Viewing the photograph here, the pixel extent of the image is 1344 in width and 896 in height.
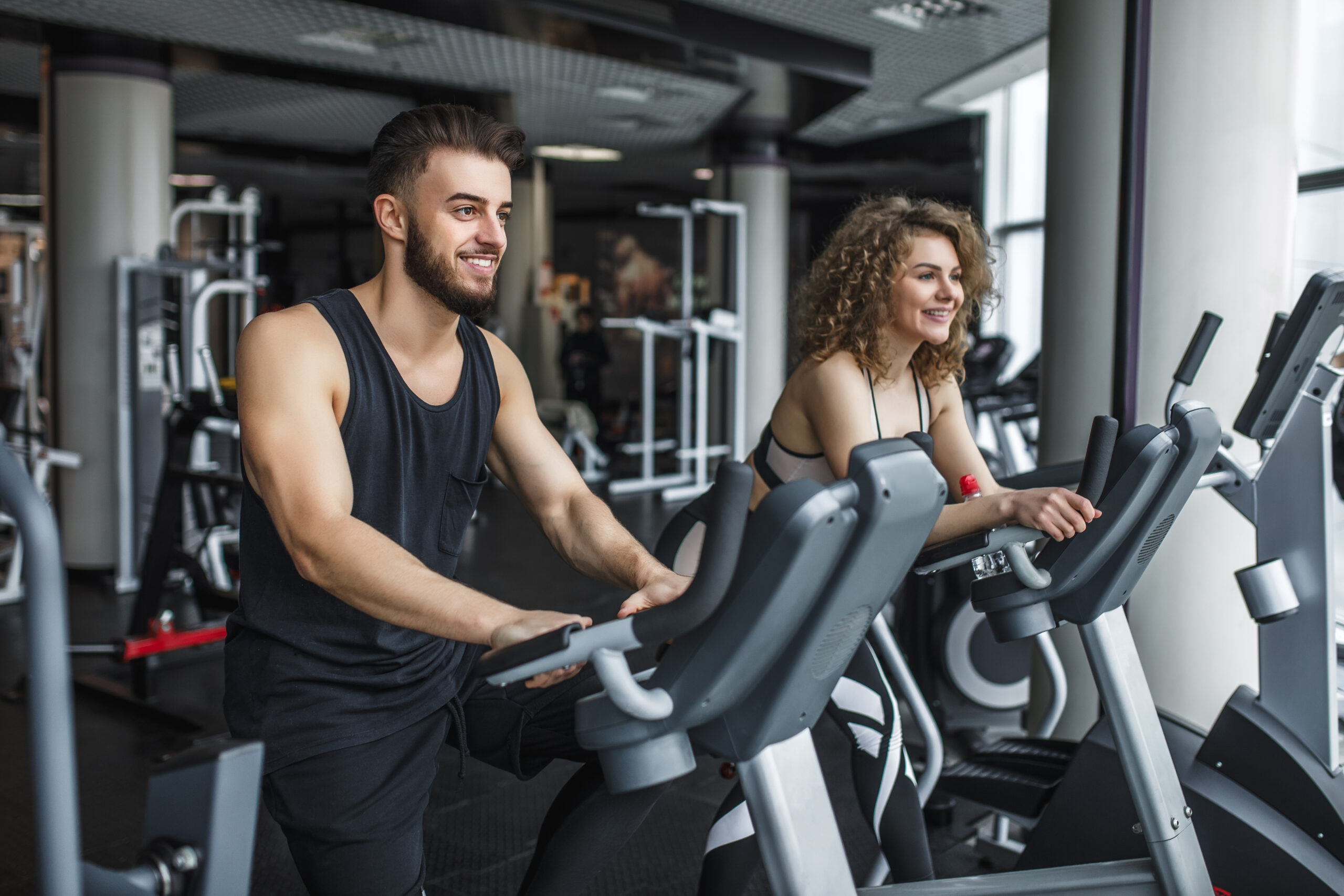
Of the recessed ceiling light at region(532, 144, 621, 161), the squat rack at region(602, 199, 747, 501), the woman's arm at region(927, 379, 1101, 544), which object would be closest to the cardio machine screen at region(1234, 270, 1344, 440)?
the woman's arm at region(927, 379, 1101, 544)

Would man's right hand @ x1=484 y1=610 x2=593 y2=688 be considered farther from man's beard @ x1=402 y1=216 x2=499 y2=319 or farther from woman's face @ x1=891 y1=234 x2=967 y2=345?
woman's face @ x1=891 y1=234 x2=967 y2=345

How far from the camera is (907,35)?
5973 mm

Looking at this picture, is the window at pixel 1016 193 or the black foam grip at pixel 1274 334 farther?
the window at pixel 1016 193

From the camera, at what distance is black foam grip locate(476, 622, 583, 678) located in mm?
906

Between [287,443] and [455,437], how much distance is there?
0.29m

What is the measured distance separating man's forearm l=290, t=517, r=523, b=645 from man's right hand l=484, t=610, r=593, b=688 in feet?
0.08

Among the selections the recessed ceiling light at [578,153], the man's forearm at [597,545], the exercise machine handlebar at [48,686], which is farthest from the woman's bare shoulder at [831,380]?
the recessed ceiling light at [578,153]

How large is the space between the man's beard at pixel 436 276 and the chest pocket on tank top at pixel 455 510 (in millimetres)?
257

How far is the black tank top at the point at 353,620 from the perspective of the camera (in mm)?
1393

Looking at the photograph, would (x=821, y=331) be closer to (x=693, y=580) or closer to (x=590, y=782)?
(x=590, y=782)

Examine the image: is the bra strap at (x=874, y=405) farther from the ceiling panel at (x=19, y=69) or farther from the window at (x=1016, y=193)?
the window at (x=1016, y=193)

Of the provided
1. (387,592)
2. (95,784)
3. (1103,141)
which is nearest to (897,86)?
(1103,141)

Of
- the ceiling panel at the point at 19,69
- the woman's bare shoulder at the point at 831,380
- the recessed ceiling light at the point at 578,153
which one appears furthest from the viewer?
the recessed ceiling light at the point at 578,153

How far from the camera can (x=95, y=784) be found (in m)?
2.82
